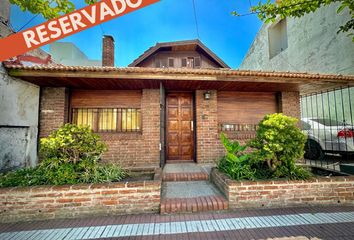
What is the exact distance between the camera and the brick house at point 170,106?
4.63 m

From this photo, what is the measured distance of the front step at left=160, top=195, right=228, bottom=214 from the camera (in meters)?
2.85

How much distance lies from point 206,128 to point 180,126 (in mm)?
950

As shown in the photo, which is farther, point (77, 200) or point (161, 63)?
point (161, 63)

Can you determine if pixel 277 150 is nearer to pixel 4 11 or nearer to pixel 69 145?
pixel 69 145

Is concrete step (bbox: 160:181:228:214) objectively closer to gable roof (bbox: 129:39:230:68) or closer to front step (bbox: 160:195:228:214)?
front step (bbox: 160:195:228:214)

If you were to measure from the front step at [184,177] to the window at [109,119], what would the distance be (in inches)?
84.8

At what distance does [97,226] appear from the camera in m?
2.52

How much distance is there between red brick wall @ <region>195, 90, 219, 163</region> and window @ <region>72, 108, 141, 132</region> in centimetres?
214

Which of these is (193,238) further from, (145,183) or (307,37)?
(307,37)

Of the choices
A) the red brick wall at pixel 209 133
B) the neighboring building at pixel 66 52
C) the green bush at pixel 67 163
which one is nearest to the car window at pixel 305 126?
the red brick wall at pixel 209 133

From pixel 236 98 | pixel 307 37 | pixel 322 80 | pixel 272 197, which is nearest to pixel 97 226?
pixel 272 197

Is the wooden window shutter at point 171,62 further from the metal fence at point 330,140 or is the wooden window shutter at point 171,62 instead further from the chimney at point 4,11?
the metal fence at point 330,140

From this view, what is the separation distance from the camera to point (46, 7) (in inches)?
138

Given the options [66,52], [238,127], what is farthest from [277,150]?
[66,52]
